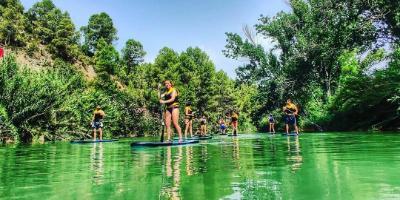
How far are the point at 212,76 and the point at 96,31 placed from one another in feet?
101

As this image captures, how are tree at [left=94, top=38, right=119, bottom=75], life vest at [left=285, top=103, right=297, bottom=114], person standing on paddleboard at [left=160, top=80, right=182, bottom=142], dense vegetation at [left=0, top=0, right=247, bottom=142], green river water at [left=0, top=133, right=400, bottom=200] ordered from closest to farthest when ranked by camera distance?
1. green river water at [left=0, top=133, right=400, bottom=200]
2. person standing on paddleboard at [left=160, top=80, right=182, bottom=142]
3. dense vegetation at [left=0, top=0, right=247, bottom=142]
4. life vest at [left=285, top=103, right=297, bottom=114]
5. tree at [left=94, top=38, right=119, bottom=75]

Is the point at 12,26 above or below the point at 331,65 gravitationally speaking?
above

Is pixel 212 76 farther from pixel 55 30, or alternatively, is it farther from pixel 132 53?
pixel 55 30

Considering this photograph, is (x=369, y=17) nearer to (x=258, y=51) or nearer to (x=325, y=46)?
(x=325, y=46)

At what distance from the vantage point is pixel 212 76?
2817 inches

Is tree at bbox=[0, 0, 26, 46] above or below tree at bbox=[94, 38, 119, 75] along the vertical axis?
above

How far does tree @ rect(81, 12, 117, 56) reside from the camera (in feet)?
291

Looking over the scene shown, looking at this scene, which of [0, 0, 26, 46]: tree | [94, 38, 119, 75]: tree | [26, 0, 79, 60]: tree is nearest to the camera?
[94, 38, 119, 75]: tree

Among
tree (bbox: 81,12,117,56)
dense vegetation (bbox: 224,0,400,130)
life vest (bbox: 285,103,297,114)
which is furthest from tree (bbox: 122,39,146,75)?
life vest (bbox: 285,103,297,114)

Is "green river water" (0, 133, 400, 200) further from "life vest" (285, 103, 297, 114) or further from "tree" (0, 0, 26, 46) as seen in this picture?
"tree" (0, 0, 26, 46)

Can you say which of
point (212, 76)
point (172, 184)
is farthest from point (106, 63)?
point (172, 184)

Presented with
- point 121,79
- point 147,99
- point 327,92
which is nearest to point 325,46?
point 327,92

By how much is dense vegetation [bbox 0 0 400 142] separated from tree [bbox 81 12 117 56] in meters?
0.21

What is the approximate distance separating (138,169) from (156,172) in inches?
22.9
